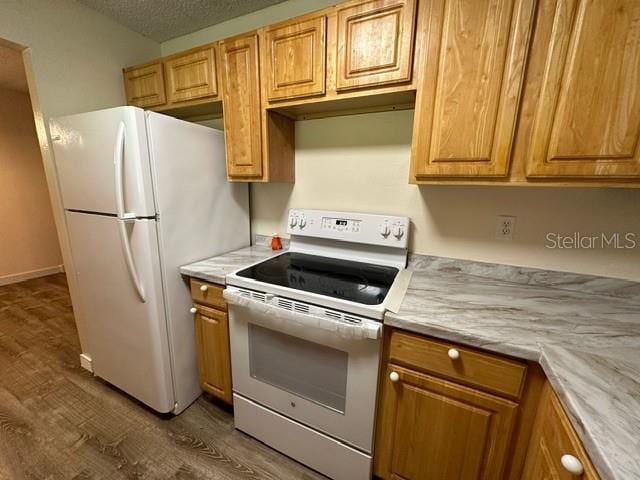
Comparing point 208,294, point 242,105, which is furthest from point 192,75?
point 208,294

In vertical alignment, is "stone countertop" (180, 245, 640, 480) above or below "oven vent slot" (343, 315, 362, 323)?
above

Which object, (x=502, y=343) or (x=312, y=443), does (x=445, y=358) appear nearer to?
(x=502, y=343)

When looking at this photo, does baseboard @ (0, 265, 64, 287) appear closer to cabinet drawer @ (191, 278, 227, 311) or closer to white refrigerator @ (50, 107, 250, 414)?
white refrigerator @ (50, 107, 250, 414)

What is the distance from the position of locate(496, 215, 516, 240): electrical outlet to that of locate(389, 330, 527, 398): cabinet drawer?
0.72 m

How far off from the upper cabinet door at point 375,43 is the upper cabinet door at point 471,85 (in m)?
0.08

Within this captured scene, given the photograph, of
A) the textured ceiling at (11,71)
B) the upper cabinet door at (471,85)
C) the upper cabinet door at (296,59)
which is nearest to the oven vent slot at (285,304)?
the upper cabinet door at (471,85)

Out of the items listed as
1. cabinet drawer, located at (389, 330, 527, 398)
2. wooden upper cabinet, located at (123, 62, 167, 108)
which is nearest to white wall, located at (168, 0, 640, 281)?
wooden upper cabinet, located at (123, 62, 167, 108)

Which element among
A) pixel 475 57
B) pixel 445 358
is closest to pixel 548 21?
pixel 475 57

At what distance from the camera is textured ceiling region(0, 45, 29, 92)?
87.2 inches

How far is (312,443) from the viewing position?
4.19ft

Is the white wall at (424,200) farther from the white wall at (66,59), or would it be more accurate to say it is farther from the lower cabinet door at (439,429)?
the lower cabinet door at (439,429)

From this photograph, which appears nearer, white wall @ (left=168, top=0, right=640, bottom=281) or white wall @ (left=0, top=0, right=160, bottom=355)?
white wall @ (left=168, top=0, right=640, bottom=281)

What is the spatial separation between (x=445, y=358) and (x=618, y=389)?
0.41 m

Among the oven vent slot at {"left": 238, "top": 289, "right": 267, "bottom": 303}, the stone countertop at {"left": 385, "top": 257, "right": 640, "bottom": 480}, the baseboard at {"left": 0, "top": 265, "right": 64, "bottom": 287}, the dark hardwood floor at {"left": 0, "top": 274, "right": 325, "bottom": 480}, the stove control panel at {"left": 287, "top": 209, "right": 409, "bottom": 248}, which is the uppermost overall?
the stove control panel at {"left": 287, "top": 209, "right": 409, "bottom": 248}
